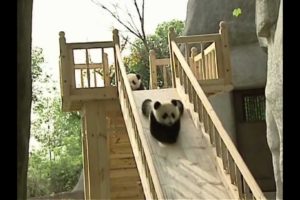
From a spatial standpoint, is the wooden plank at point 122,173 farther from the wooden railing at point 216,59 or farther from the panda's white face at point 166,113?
the panda's white face at point 166,113

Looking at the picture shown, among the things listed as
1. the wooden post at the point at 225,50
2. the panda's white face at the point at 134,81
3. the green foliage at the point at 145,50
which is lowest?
the panda's white face at the point at 134,81

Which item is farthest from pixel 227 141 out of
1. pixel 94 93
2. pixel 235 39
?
pixel 235 39

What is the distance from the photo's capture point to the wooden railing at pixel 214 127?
5191 millimetres

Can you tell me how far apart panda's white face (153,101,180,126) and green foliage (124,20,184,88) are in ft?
33.4

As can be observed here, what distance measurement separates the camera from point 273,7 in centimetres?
425

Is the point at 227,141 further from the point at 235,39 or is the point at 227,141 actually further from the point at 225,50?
the point at 235,39

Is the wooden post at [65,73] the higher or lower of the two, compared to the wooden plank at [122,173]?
higher

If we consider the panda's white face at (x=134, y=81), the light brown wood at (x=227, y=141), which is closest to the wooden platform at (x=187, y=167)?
the light brown wood at (x=227, y=141)

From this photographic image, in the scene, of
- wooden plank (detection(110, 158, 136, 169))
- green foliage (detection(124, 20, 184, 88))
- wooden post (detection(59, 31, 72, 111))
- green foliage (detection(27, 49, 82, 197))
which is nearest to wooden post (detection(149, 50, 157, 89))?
wooden plank (detection(110, 158, 136, 169))

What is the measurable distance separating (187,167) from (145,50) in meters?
12.5

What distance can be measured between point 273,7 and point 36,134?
51.4ft

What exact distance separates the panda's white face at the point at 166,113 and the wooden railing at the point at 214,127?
238mm

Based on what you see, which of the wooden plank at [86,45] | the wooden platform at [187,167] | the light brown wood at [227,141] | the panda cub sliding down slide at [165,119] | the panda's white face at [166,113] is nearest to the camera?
the light brown wood at [227,141]
